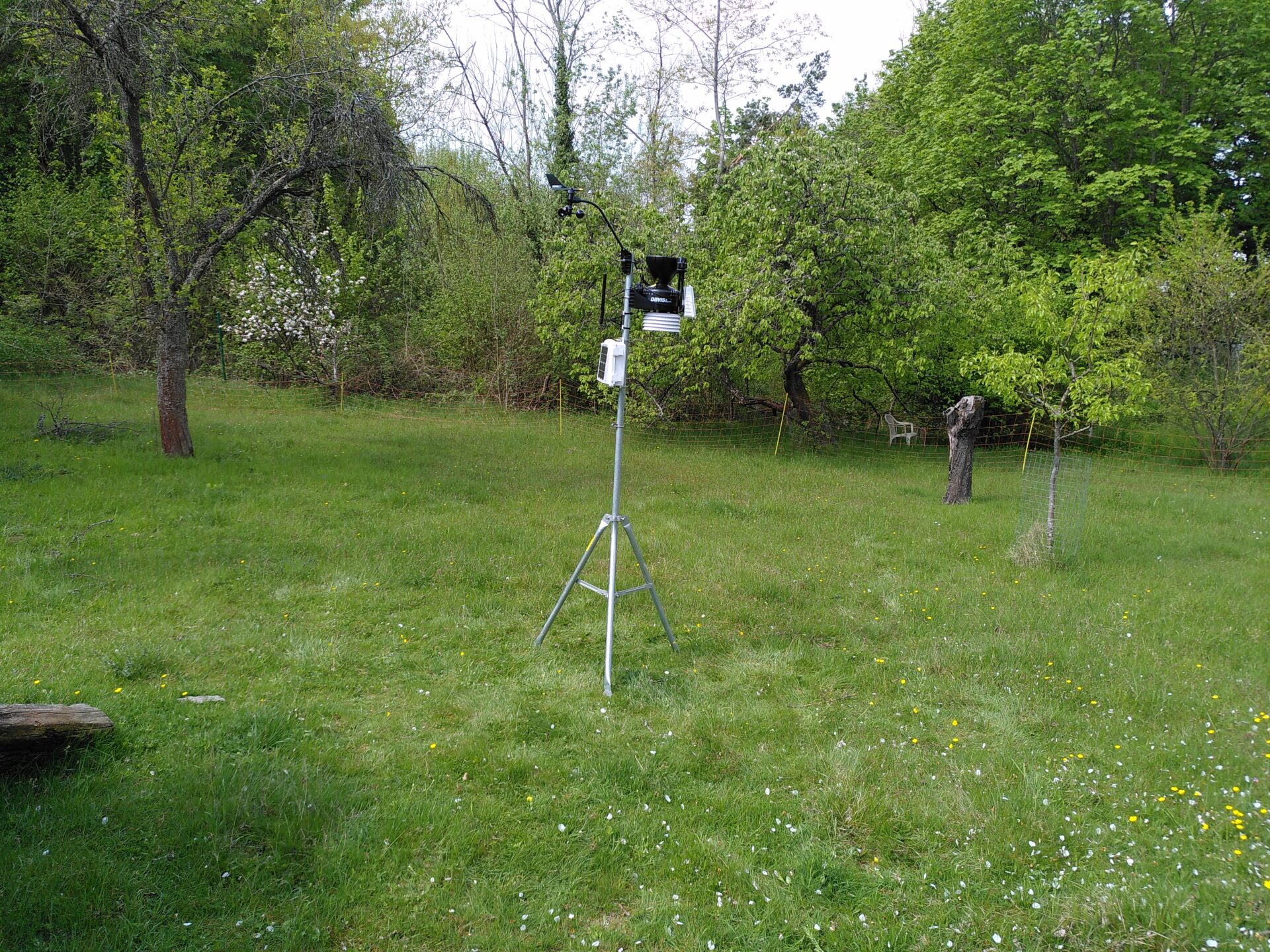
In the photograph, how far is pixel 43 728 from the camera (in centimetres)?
347

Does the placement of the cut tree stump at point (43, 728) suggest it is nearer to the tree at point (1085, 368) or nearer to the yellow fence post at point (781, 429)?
the tree at point (1085, 368)

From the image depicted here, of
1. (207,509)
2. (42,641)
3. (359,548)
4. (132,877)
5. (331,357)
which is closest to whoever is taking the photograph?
(132,877)

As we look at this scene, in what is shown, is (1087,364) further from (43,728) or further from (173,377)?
(173,377)

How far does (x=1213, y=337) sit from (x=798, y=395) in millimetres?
8060

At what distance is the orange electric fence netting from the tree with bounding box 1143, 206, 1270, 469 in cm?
54

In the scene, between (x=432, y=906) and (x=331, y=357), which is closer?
(x=432, y=906)

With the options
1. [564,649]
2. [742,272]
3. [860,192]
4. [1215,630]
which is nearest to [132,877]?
[564,649]

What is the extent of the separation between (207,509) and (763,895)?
7.25 m

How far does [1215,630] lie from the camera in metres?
6.02

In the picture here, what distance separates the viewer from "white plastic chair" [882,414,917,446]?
16.7 metres

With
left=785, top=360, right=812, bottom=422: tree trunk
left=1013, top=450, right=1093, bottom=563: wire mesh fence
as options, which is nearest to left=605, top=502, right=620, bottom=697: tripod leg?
left=1013, top=450, right=1093, bottom=563: wire mesh fence

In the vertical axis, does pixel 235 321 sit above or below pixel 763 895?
above

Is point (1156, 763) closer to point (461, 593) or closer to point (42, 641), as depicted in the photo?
point (461, 593)

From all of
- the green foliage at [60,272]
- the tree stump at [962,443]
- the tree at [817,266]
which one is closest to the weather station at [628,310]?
the tree stump at [962,443]
